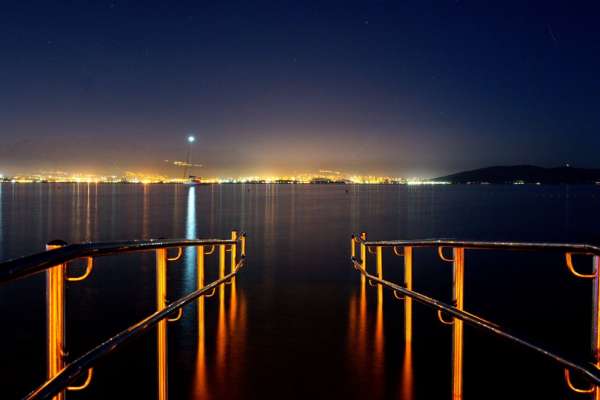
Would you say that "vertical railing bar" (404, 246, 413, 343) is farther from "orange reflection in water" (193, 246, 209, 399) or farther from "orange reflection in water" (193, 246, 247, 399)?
"orange reflection in water" (193, 246, 209, 399)

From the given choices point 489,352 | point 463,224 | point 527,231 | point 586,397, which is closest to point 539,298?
point 489,352

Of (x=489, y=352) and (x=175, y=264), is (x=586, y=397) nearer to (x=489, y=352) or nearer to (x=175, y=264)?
(x=489, y=352)

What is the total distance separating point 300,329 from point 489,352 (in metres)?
2.32

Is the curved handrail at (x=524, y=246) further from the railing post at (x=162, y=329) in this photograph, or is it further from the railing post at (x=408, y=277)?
the railing post at (x=162, y=329)

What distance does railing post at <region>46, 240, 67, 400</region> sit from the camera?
5.87ft

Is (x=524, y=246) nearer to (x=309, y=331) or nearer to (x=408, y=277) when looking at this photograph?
(x=408, y=277)

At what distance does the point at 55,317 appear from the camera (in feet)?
5.89

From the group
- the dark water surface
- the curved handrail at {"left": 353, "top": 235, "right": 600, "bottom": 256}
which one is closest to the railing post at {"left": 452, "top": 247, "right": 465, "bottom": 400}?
the curved handrail at {"left": 353, "top": 235, "right": 600, "bottom": 256}

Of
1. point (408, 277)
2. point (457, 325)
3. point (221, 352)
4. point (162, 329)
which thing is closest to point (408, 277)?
point (408, 277)

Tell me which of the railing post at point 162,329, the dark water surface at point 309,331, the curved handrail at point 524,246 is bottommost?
the dark water surface at point 309,331

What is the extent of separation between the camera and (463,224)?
92.8 feet

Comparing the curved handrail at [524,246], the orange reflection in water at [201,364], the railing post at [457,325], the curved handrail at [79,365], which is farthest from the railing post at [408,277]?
the curved handrail at [79,365]

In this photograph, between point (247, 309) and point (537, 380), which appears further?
point (247, 309)

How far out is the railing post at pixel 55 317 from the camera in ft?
5.87
